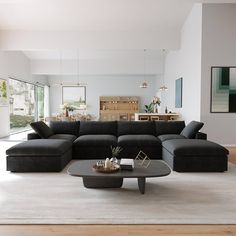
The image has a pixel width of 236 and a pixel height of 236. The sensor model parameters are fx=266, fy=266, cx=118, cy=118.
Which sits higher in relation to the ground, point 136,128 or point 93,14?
point 93,14

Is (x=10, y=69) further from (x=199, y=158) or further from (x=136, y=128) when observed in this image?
(x=199, y=158)

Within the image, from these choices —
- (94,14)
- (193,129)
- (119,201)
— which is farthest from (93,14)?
(119,201)

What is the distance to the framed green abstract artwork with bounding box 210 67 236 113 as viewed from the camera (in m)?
6.87

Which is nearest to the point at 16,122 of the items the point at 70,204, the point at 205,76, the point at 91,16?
the point at 91,16

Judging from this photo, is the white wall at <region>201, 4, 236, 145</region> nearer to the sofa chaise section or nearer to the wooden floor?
the sofa chaise section

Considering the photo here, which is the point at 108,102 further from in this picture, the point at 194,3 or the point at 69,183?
the point at 69,183

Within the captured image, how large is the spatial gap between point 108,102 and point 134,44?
232 inches

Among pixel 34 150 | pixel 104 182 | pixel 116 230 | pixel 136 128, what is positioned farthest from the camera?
pixel 136 128

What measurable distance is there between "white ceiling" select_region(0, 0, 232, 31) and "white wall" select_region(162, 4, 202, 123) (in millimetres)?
378

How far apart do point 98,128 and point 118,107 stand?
8175 mm

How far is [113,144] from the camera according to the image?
17.3ft

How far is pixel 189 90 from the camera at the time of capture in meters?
7.90

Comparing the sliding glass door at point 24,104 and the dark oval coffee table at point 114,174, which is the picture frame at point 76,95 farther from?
the dark oval coffee table at point 114,174

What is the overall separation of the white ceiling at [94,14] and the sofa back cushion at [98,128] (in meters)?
3.23
